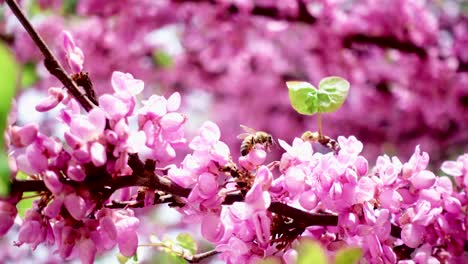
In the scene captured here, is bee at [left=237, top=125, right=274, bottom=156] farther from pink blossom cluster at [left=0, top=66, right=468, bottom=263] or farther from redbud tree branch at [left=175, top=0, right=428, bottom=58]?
redbud tree branch at [left=175, top=0, right=428, bottom=58]

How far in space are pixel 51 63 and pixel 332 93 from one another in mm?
507

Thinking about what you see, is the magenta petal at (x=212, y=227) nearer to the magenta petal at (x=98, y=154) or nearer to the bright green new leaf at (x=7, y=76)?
the magenta petal at (x=98, y=154)

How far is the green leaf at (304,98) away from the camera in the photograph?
1.17 metres

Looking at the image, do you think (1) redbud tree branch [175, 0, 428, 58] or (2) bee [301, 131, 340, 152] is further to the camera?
(1) redbud tree branch [175, 0, 428, 58]

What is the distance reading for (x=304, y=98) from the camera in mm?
1182

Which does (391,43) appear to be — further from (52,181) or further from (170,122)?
(52,181)

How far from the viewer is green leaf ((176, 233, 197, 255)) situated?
1268 mm

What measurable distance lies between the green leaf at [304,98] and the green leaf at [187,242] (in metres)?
0.33

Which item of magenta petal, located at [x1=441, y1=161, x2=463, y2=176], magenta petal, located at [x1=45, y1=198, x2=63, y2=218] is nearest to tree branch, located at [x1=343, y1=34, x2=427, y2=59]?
magenta petal, located at [x1=441, y1=161, x2=463, y2=176]

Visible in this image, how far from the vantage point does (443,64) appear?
2.37m

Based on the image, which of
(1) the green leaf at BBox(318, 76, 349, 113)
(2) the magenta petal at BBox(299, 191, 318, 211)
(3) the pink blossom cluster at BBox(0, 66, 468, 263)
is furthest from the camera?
(1) the green leaf at BBox(318, 76, 349, 113)

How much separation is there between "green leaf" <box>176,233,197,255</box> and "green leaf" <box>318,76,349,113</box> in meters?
0.36

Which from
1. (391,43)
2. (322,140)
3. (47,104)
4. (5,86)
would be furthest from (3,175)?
(391,43)

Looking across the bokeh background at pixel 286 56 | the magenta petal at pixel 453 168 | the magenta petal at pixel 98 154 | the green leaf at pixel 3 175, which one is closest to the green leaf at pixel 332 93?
the magenta petal at pixel 453 168
